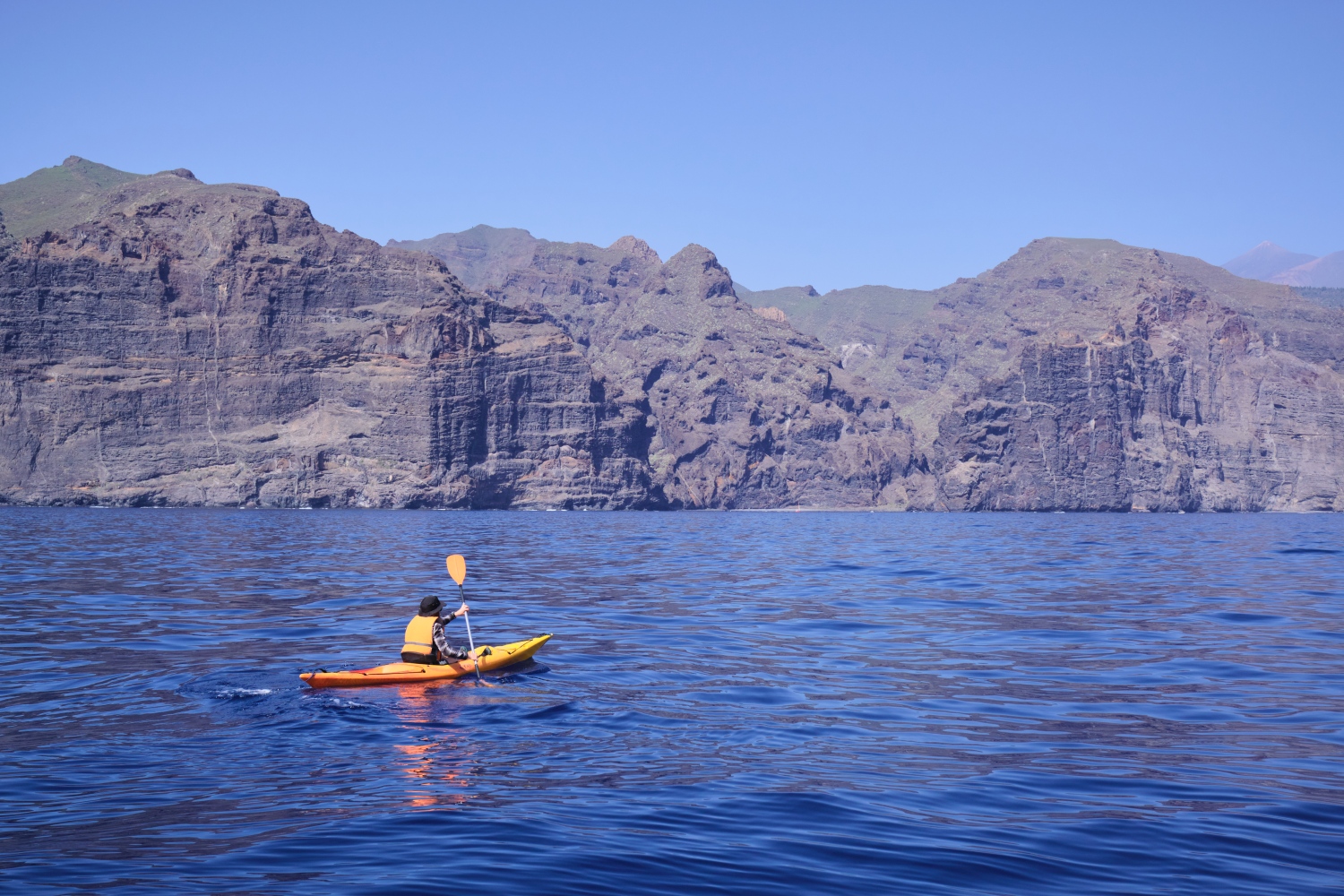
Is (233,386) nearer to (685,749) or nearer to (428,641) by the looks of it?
(428,641)

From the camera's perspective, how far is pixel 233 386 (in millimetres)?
181500

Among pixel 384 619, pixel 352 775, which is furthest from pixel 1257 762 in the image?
pixel 384 619

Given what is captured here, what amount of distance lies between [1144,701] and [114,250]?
654 feet

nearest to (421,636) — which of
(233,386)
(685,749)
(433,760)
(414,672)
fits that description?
(414,672)

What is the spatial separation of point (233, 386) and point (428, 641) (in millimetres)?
179302

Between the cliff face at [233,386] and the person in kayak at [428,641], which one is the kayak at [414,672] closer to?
the person in kayak at [428,641]

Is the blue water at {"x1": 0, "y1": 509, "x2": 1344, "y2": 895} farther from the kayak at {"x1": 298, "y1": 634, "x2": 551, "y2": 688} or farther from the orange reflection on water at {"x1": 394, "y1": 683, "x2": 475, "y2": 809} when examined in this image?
the kayak at {"x1": 298, "y1": 634, "x2": 551, "y2": 688}

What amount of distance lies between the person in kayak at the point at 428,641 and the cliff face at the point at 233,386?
534 ft

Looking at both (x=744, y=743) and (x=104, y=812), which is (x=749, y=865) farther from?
(x=104, y=812)

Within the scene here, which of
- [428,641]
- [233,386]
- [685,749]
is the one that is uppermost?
[233,386]

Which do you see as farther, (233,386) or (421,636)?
(233,386)

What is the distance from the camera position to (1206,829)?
9500mm

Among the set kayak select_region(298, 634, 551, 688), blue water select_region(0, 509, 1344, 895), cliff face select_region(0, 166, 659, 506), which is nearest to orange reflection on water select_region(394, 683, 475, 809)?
blue water select_region(0, 509, 1344, 895)

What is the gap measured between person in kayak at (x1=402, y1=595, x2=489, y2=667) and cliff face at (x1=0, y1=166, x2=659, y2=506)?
162672 mm
